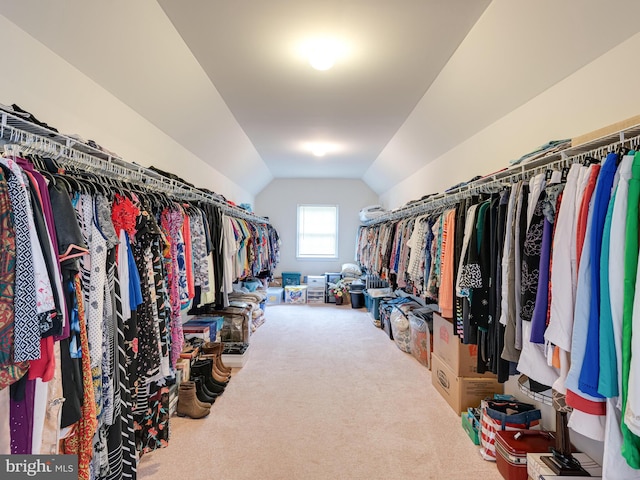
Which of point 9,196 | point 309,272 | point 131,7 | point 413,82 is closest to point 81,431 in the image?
point 9,196

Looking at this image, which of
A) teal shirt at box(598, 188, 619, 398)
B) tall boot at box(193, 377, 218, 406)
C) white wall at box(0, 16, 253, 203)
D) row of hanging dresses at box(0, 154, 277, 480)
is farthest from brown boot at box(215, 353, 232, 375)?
teal shirt at box(598, 188, 619, 398)

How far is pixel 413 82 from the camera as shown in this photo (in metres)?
2.80

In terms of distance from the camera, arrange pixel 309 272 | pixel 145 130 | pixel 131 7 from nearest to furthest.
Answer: pixel 131 7 → pixel 145 130 → pixel 309 272

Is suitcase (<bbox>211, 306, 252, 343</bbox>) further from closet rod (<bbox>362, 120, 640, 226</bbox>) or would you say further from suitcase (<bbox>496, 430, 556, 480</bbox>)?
suitcase (<bbox>496, 430, 556, 480</bbox>)

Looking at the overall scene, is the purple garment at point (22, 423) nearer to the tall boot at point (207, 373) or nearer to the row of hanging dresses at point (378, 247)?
the tall boot at point (207, 373)

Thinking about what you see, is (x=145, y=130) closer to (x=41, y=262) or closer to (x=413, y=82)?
(x=41, y=262)

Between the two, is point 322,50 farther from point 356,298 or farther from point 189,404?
point 356,298

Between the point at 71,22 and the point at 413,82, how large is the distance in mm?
2339

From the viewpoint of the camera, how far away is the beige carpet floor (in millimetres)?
1860

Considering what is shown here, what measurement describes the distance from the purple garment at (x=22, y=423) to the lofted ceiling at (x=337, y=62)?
5.15 ft

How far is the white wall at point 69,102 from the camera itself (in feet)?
4.86

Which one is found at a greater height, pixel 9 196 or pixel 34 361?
pixel 9 196

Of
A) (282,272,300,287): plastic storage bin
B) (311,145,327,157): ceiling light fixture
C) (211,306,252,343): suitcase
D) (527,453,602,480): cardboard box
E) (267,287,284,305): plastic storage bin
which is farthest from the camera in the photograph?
(282,272,300,287): plastic storage bin

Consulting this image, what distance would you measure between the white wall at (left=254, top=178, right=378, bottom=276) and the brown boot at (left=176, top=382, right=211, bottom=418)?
490 cm
